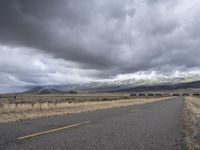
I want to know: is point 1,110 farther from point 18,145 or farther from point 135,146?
point 135,146

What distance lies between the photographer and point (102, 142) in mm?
7309

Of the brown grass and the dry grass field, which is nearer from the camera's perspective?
the brown grass

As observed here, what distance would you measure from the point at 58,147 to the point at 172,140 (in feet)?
14.0

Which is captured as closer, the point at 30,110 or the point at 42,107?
the point at 30,110

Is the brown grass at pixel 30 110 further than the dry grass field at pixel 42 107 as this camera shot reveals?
No

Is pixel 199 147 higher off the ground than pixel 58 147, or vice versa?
pixel 58 147

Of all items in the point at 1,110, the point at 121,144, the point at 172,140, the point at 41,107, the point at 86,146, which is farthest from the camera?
the point at 41,107

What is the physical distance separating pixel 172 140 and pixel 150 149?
191 centimetres

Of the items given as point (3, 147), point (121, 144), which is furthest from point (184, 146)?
point (3, 147)

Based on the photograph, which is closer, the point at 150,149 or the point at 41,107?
the point at 150,149

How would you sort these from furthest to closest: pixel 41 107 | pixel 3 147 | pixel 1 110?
pixel 41 107 → pixel 1 110 → pixel 3 147

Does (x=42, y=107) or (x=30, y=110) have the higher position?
(x=42, y=107)

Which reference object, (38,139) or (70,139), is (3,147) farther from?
(70,139)

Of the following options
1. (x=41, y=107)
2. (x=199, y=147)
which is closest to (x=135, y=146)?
(x=199, y=147)
